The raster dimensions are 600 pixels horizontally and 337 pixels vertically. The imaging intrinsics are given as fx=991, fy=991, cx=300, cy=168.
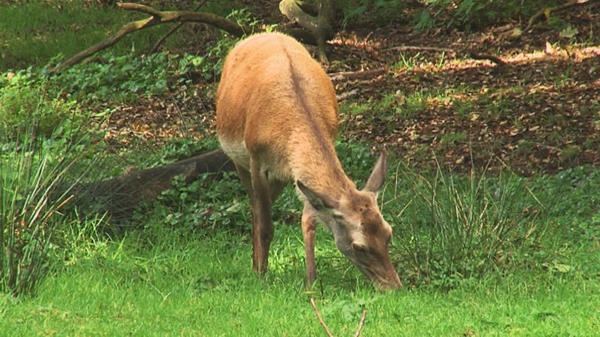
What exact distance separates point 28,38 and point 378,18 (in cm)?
618

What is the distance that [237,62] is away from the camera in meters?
9.03

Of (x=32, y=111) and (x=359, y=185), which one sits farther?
(x=32, y=111)

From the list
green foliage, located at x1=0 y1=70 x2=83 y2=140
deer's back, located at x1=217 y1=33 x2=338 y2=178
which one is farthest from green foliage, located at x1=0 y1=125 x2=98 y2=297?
green foliage, located at x1=0 y1=70 x2=83 y2=140

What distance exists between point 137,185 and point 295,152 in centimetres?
273

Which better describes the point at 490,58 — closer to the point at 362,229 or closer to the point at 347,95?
the point at 347,95

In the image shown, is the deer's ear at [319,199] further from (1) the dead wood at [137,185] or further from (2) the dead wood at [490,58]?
(2) the dead wood at [490,58]

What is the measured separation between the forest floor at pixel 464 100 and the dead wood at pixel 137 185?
1.26 m

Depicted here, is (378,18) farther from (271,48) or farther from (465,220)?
(465,220)

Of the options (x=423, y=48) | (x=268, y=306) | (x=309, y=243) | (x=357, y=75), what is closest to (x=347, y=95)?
(x=357, y=75)

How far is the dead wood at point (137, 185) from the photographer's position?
9164mm

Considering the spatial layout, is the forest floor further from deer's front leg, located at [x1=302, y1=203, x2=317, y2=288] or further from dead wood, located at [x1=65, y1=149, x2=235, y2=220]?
deer's front leg, located at [x1=302, y1=203, x2=317, y2=288]

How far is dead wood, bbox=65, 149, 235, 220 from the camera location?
9.16 meters

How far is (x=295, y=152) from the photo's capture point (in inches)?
292

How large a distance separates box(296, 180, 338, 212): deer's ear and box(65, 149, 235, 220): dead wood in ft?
9.10
